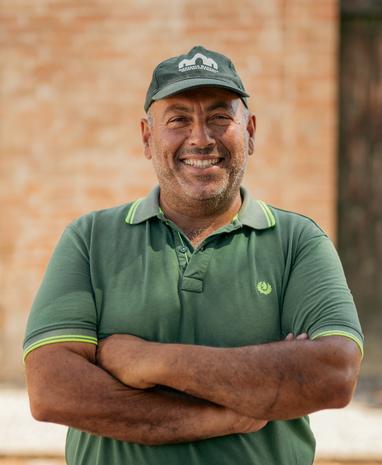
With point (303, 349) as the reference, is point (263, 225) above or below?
above

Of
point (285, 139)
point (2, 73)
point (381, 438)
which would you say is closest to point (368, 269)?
point (285, 139)

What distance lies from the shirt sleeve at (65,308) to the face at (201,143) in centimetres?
37

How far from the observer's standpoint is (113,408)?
2412 mm

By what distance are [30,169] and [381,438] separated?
3.46 metres

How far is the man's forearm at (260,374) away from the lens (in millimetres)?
2385

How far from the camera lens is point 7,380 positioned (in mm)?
7340

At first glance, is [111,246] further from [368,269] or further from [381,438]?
[368,269]

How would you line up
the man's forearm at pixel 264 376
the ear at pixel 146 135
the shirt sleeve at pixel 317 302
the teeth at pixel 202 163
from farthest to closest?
the ear at pixel 146 135 → the teeth at pixel 202 163 → the shirt sleeve at pixel 317 302 → the man's forearm at pixel 264 376

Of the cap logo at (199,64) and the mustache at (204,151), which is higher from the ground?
the cap logo at (199,64)

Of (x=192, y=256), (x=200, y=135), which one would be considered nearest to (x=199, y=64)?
(x=200, y=135)

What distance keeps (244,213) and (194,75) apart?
439 millimetres

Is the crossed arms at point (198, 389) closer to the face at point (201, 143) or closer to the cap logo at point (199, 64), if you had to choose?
the face at point (201, 143)

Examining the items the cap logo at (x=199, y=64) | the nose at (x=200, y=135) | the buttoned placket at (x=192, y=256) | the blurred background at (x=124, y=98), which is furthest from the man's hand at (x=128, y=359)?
the blurred background at (x=124, y=98)

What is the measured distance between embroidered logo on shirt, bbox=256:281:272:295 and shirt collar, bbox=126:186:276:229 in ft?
0.63
